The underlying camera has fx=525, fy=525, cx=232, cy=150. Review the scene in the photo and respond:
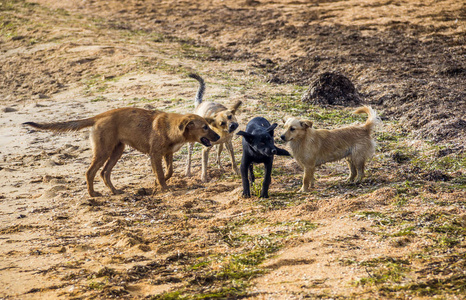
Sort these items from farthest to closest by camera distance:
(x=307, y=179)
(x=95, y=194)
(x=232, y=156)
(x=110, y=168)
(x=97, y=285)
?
(x=232, y=156)
(x=110, y=168)
(x=95, y=194)
(x=307, y=179)
(x=97, y=285)

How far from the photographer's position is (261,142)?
7.13m

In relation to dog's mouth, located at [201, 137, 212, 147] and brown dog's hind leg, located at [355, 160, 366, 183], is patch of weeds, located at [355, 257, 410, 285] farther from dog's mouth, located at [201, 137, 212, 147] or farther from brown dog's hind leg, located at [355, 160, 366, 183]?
dog's mouth, located at [201, 137, 212, 147]

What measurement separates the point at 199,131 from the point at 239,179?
1066 mm

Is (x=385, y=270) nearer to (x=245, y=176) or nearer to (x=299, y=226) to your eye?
(x=299, y=226)

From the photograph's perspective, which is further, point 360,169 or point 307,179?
point 360,169

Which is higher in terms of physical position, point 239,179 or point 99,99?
point 99,99

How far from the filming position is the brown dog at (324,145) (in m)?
7.68

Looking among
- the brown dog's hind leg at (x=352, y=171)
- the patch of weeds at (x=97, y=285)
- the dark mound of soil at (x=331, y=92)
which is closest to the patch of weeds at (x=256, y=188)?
the brown dog's hind leg at (x=352, y=171)

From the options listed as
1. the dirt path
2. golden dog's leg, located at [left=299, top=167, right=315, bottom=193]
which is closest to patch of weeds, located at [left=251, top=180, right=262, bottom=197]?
the dirt path

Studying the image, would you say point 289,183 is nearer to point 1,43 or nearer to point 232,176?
point 232,176

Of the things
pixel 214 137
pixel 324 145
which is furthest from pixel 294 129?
pixel 214 137

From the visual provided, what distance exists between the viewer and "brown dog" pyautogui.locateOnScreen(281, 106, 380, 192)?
7.68 metres

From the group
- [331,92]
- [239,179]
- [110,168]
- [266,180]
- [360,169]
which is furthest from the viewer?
[331,92]

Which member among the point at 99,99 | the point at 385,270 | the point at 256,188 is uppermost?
the point at 99,99
